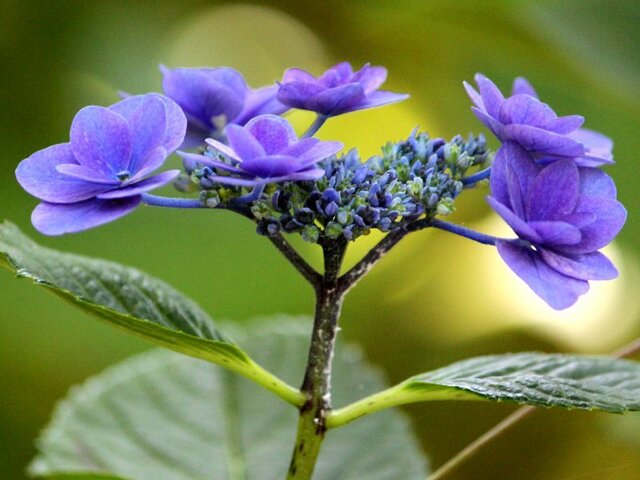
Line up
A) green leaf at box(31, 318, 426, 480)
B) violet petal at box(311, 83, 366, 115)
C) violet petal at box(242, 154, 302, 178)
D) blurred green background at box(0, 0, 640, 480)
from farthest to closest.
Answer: blurred green background at box(0, 0, 640, 480)
green leaf at box(31, 318, 426, 480)
violet petal at box(311, 83, 366, 115)
violet petal at box(242, 154, 302, 178)

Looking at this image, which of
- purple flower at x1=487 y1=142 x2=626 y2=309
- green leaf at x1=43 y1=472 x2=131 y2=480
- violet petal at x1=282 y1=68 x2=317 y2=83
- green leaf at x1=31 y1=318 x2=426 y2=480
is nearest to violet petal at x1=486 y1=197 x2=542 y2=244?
purple flower at x1=487 y1=142 x2=626 y2=309

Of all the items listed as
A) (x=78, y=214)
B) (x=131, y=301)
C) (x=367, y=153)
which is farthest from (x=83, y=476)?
(x=367, y=153)

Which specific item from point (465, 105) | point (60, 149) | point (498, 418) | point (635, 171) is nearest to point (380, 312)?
point (498, 418)

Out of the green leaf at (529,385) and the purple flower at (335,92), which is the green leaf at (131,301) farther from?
the purple flower at (335,92)

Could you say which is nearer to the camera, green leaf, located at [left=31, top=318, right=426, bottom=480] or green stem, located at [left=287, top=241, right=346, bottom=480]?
green stem, located at [left=287, top=241, right=346, bottom=480]

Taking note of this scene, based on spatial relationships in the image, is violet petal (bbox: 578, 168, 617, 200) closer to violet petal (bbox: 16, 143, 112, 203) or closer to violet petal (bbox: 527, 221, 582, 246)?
violet petal (bbox: 527, 221, 582, 246)

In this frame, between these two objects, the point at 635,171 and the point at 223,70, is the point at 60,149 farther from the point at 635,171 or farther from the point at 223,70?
the point at 635,171

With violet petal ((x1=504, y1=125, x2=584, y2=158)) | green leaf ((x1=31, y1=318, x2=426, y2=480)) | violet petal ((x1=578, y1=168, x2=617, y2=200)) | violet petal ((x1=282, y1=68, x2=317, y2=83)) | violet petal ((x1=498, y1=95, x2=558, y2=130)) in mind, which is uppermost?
violet petal ((x1=282, y1=68, x2=317, y2=83))
